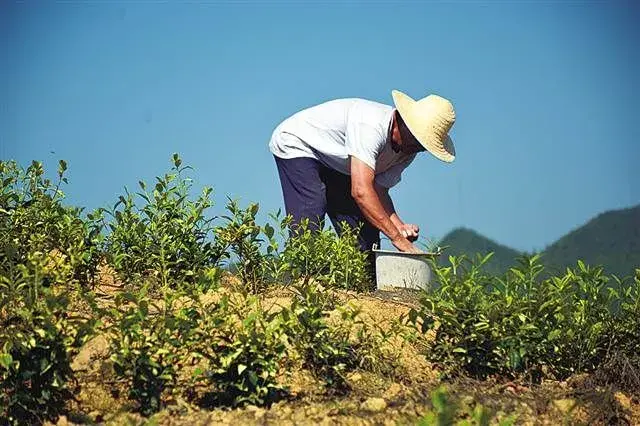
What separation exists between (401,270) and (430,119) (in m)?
1.07

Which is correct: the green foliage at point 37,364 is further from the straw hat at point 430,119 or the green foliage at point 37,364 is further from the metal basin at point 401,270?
the straw hat at point 430,119

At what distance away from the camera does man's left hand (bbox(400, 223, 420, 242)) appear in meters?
6.43

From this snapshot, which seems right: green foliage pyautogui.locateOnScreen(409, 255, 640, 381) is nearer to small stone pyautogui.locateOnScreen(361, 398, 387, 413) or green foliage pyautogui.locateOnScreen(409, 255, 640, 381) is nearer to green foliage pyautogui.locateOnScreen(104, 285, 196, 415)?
small stone pyautogui.locateOnScreen(361, 398, 387, 413)

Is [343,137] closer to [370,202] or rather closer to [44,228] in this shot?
[370,202]

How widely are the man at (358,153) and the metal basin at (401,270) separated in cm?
10

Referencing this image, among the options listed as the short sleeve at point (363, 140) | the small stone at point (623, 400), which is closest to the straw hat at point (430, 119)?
the short sleeve at point (363, 140)

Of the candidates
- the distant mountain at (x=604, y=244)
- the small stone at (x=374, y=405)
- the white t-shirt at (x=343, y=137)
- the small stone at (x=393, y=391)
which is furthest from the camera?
the distant mountain at (x=604, y=244)

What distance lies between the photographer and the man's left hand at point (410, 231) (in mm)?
6434

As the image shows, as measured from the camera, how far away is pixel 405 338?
4098 mm

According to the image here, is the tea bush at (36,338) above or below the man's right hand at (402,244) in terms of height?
below

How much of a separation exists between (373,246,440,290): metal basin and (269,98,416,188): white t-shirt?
2.07ft

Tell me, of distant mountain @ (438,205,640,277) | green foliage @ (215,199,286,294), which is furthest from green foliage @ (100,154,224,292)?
distant mountain @ (438,205,640,277)

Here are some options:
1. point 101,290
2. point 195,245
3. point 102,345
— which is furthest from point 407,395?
point 101,290

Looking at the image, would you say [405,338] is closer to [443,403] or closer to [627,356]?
[627,356]
